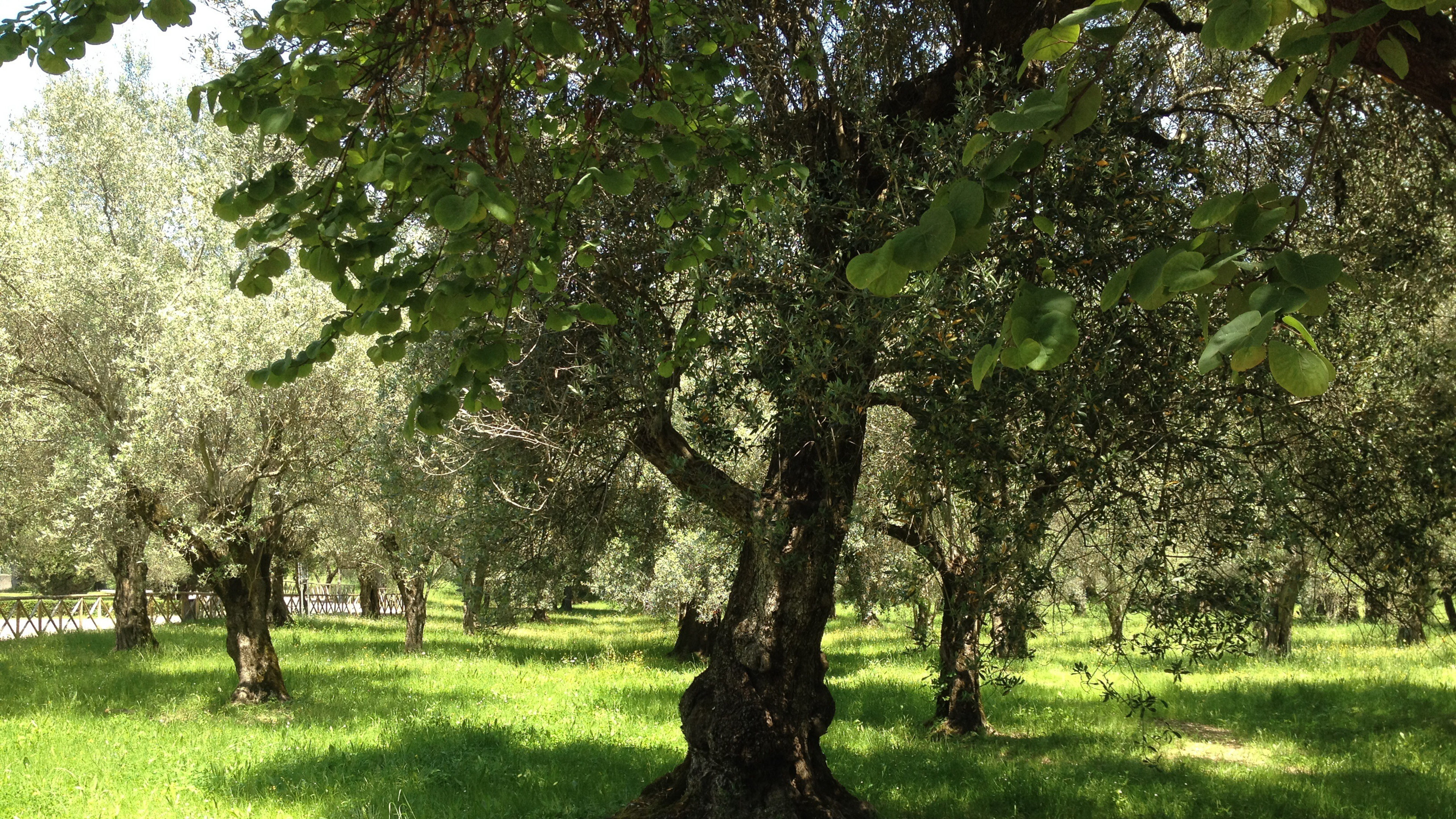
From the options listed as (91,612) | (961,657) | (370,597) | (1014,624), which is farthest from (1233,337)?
(91,612)

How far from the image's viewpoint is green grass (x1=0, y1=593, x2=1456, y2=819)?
362 inches

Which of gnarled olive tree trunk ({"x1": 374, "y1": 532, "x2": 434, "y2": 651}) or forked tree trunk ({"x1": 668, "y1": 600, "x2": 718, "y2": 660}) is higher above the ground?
gnarled olive tree trunk ({"x1": 374, "y1": 532, "x2": 434, "y2": 651})

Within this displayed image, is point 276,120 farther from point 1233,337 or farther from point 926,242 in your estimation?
point 1233,337

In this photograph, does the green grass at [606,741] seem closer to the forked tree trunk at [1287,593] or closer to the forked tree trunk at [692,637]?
the forked tree trunk at [1287,593]

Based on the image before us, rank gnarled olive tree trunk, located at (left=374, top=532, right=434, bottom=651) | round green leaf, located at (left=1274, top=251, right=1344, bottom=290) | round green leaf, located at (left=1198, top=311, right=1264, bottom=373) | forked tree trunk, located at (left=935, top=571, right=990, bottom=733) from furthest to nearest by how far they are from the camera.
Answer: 1. gnarled olive tree trunk, located at (left=374, top=532, right=434, bottom=651)
2. forked tree trunk, located at (left=935, top=571, right=990, bottom=733)
3. round green leaf, located at (left=1274, top=251, right=1344, bottom=290)
4. round green leaf, located at (left=1198, top=311, right=1264, bottom=373)

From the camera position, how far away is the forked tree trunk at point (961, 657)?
613cm

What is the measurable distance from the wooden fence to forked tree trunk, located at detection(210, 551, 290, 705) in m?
11.5

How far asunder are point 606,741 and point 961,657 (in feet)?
15.5

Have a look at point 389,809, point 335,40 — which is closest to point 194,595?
point 389,809

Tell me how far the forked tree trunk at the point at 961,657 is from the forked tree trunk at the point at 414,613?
44.2 feet

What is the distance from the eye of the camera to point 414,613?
23078mm

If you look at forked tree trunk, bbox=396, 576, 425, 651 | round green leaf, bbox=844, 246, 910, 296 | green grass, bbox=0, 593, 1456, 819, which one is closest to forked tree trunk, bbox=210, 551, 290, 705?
green grass, bbox=0, 593, 1456, 819

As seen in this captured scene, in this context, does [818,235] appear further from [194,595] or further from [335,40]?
[194,595]

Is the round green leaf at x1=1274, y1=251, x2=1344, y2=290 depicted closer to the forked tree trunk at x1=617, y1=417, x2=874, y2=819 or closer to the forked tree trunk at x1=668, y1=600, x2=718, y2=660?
the forked tree trunk at x1=617, y1=417, x2=874, y2=819
